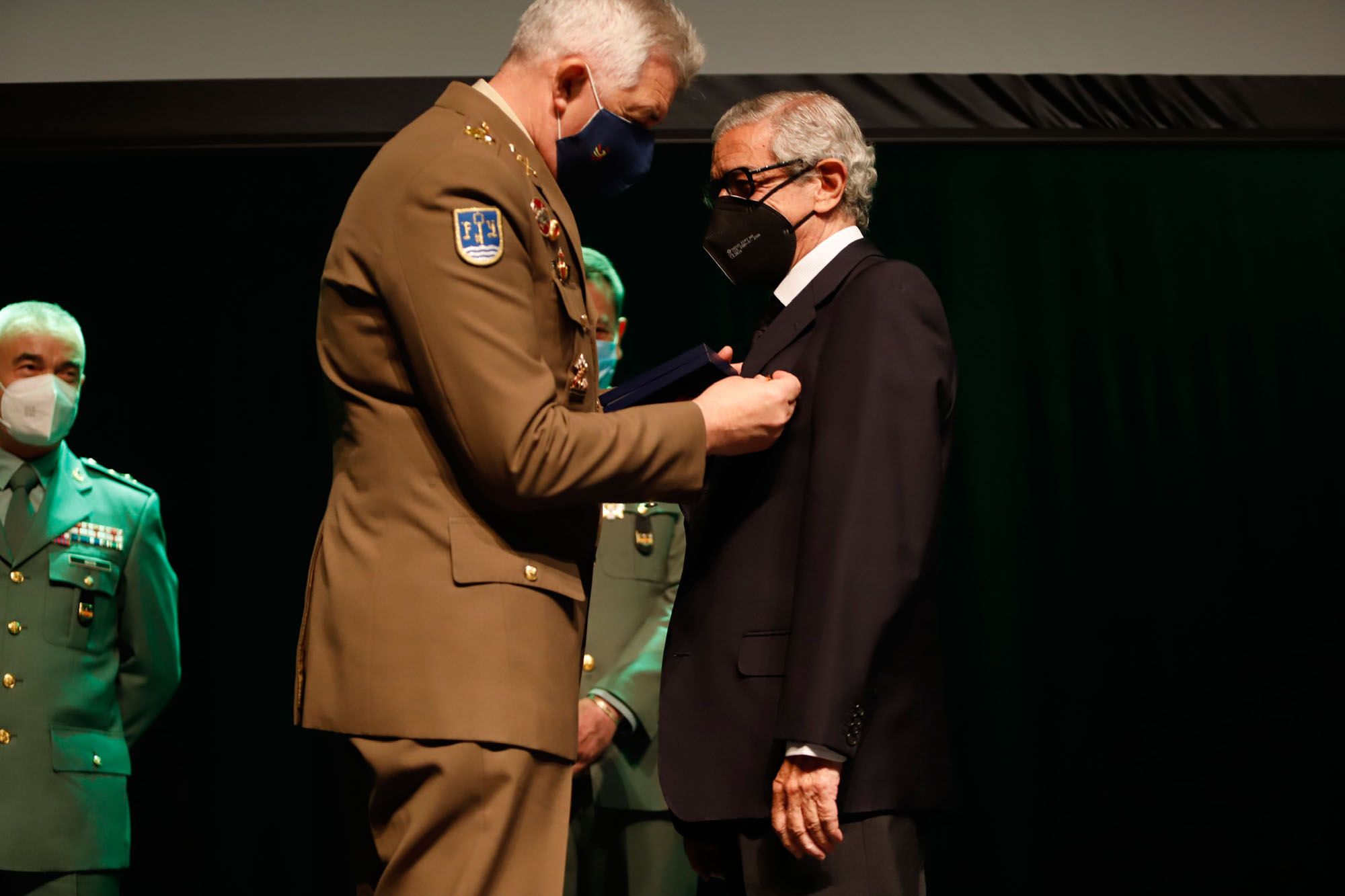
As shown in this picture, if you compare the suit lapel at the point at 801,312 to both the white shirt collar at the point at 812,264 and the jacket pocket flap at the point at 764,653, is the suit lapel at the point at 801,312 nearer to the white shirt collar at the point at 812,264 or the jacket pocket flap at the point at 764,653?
the white shirt collar at the point at 812,264

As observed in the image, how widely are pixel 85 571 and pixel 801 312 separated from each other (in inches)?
76.2

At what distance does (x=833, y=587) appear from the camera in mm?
1569

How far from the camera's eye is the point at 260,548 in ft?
13.3

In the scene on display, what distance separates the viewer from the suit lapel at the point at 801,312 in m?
1.81

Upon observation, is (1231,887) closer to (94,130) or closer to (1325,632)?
(1325,632)

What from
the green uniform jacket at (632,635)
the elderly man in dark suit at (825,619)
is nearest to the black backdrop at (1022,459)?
the green uniform jacket at (632,635)

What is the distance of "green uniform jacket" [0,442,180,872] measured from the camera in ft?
8.95

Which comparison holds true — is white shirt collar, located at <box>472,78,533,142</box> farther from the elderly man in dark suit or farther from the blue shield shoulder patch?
the elderly man in dark suit

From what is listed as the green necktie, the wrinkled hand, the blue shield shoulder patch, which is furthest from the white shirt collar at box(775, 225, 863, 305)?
the green necktie

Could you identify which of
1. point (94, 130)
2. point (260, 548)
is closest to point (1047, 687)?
point (260, 548)

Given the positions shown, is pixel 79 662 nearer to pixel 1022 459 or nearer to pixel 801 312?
pixel 801 312

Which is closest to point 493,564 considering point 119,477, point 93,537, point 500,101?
point 500,101

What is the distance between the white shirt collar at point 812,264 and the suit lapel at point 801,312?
0.13ft

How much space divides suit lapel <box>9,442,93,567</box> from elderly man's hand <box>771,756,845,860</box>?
6.80 ft
